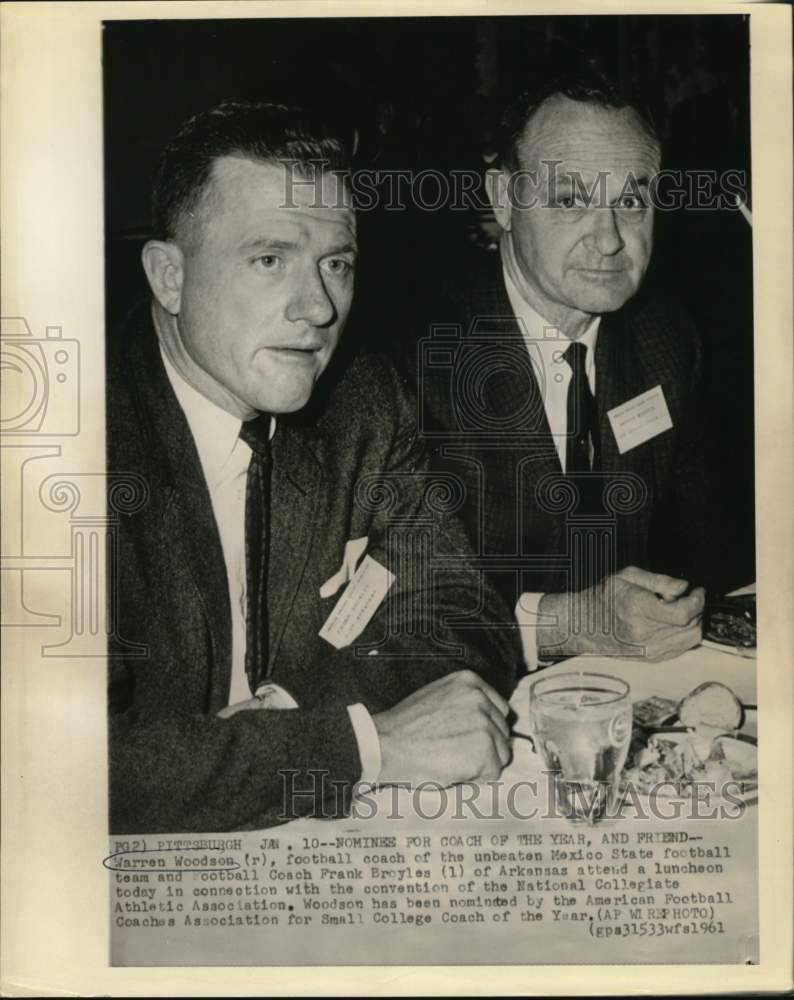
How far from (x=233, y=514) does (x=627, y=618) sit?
0.46 metres

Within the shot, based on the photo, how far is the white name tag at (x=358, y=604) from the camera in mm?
1343

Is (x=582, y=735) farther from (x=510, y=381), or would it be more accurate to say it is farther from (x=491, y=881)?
(x=510, y=381)

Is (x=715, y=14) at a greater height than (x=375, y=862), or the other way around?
(x=715, y=14)

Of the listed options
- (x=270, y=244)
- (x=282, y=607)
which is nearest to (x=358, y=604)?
(x=282, y=607)

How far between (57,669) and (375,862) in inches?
16.3

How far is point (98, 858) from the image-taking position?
135 cm

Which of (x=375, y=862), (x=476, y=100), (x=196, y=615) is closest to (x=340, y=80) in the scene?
(x=476, y=100)

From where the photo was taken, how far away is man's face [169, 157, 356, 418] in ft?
4.33

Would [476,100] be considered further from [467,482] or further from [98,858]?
[98,858]

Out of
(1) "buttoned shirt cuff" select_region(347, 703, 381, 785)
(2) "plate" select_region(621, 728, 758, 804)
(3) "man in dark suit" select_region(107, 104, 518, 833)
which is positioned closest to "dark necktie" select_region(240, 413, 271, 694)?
(3) "man in dark suit" select_region(107, 104, 518, 833)

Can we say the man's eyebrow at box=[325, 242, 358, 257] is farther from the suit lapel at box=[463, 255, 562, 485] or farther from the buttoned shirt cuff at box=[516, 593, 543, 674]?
the buttoned shirt cuff at box=[516, 593, 543, 674]

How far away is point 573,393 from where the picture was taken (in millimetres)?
1371

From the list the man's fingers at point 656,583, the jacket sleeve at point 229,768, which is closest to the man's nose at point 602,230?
the man's fingers at point 656,583

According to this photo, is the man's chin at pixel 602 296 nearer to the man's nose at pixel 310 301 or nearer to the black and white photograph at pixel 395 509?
the black and white photograph at pixel 395 509
